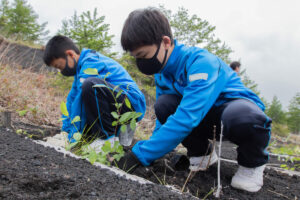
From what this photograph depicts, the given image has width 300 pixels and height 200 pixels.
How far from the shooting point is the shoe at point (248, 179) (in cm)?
140

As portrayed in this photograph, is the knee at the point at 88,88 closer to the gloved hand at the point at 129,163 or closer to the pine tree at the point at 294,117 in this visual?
the gloved hand at the point at 129,163

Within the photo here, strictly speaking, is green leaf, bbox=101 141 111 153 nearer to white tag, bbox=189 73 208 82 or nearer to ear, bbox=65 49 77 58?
white tag, bbox=189 73 208 82

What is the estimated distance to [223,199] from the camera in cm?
127

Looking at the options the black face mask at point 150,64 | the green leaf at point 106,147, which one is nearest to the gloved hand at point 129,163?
the green leaf at point 106,147

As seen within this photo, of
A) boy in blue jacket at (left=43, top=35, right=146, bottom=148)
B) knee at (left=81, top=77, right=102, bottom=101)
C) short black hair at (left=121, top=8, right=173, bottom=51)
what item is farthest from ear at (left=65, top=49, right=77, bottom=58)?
short black hair at (left=121, top=8, right=173, bottom=51)

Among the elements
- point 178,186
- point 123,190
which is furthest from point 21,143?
point 178,186

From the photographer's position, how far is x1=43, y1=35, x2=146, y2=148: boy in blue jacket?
6.90 feet

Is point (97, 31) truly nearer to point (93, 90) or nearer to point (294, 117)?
point (93, 90)

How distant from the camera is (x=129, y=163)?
1.48 m

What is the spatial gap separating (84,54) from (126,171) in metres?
1.66

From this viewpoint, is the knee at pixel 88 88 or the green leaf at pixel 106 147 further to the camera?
the knee at pixel 88 88

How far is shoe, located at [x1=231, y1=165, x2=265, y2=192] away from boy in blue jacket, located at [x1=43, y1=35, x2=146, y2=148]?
42.3 inches

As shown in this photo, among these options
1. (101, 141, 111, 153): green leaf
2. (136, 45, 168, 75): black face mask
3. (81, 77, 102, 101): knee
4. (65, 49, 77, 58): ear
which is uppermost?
(65, 49, 77, 58): ear

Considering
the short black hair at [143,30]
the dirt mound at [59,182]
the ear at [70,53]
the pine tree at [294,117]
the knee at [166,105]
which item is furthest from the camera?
the pine tree at [294,117]
